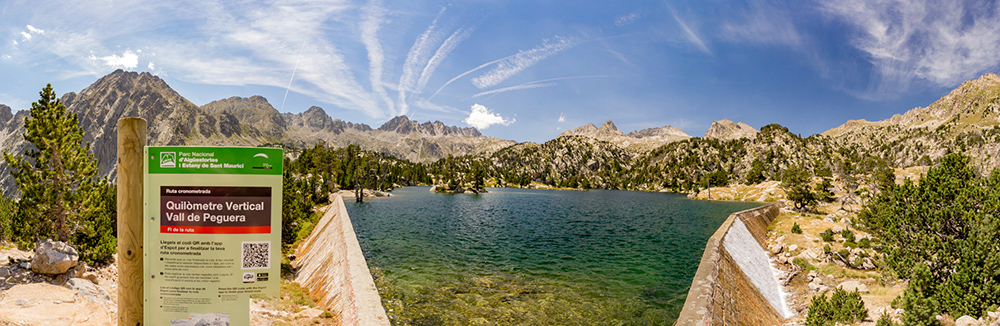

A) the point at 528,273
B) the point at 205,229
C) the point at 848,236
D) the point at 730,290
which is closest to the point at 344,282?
the point at 205,229

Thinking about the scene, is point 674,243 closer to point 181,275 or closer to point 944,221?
point 944,221

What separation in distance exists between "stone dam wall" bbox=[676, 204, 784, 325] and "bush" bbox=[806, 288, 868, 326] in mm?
2017

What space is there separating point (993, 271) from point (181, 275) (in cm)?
2488

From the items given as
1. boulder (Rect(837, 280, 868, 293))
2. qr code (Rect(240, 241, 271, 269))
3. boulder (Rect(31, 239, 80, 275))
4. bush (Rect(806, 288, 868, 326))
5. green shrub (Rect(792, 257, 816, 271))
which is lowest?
green shrub (Rect(792, 257, 816, 271))

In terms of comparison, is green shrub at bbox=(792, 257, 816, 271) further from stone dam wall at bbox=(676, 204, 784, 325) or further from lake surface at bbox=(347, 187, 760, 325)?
lake surface at bbox=(347, 187, 760, 325)

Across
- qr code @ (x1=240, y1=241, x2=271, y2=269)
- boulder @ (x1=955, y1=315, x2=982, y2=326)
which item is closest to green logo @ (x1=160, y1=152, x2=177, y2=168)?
qr code @ (x1=240, y1=241, x2=271, y2=269)

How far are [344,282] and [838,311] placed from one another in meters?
20.4

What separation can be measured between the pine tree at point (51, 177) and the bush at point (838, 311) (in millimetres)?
32030

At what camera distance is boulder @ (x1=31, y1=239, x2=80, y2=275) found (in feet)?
40.6

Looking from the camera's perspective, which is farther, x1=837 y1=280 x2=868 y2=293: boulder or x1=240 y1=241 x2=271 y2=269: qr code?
x1=837 y1=280 x2=868 y2=293: boulder

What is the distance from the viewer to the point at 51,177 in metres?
14.9

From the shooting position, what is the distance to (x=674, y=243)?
38.5 m

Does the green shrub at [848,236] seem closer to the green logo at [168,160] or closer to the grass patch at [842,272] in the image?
the grass patch at [842,272]

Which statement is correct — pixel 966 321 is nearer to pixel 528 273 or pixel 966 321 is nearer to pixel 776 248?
pixel 528 273
